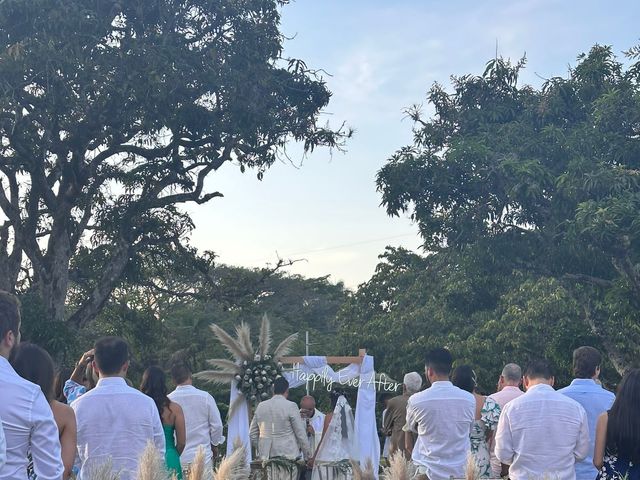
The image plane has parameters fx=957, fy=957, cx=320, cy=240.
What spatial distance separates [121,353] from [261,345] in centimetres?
745

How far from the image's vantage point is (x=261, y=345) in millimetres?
12922

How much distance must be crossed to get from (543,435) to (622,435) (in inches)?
23.6

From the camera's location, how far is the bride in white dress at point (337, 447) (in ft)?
40.6

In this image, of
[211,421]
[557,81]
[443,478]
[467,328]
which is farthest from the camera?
[467,328]

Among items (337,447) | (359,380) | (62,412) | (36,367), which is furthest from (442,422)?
(359,380)

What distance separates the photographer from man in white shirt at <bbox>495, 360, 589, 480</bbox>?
19.5ft

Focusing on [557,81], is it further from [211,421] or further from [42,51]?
[211,421]

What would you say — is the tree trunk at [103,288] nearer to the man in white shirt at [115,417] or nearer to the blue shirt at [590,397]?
the man in white shirt at [115,417]

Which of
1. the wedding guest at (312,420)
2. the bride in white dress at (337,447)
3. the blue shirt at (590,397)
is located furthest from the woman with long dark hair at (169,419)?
the wedding guest at (312,420)

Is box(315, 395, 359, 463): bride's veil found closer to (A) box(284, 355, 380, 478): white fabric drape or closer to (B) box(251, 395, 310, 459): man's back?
(A) box(284, 355, 380, 478): white fabric drape

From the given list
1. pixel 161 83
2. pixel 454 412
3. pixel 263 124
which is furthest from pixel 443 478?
pixel 263 124

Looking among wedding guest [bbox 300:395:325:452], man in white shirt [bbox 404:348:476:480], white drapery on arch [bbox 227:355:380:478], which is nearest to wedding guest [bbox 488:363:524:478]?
man in white shirt [bbox 404:348:476:480]

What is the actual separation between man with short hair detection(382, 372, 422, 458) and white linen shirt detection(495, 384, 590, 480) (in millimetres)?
3480

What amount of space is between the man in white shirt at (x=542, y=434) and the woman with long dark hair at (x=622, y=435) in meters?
0.36
